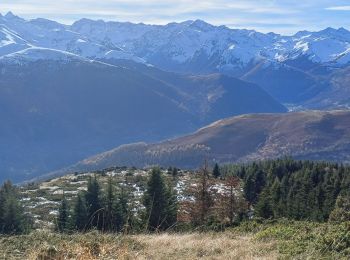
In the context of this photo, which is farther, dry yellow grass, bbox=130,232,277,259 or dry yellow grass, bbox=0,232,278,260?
dry yellow grass, bbox=130,232,277,259

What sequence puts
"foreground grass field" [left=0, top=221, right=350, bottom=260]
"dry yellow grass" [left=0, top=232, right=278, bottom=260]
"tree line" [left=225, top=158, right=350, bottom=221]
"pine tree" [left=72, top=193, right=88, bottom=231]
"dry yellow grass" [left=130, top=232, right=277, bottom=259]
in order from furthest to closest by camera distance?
"pine tree" [left=72, top=193, right=88, bottom=231]
"tree line" [left=225, top=158, right=350, bottom=221]
"dry yellow grass" [left=130, top=232, right=277, bottom=259]
"foreground grass field" [left=0, top=221, right=350, bottom=260]
"dry yellow grass" [left=0, top=232, right=278, bottom=260]

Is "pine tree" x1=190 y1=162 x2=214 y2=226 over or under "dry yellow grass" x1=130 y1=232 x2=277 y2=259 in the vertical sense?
under

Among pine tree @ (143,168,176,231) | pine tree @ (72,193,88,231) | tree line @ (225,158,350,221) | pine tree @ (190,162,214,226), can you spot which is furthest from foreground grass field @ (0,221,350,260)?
pine tree @ (190,162,214,226)

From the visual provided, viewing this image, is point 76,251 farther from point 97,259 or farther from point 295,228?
point 295,228

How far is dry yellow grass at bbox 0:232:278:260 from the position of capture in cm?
1081

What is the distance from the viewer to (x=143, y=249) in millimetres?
14352

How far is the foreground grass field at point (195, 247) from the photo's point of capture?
11.1 m

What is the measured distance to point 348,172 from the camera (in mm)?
72312

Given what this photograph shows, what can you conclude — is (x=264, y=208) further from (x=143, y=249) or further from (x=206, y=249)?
→ (x=143, y=249)

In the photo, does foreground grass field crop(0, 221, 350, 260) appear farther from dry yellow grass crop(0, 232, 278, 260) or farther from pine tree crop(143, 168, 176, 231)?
pine tree crop(143, 168, 176, 231)

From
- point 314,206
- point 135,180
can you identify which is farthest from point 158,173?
point 135,180

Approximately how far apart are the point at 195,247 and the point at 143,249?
1421 millimetres

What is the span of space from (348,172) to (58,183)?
57.4 meters

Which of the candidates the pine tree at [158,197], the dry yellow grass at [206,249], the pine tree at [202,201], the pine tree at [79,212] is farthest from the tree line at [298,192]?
the dry yellow grass at [206,249]
